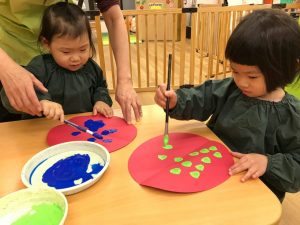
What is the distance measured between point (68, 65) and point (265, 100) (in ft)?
2.37

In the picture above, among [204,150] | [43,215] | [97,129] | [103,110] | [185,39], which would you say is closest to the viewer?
[43,215]

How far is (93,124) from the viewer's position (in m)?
0.92

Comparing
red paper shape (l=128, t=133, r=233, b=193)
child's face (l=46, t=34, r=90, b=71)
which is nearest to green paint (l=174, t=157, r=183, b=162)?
red paper shape (l=128, t=133, r=233, b=193)

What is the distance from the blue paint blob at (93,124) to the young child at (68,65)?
0.05 meters

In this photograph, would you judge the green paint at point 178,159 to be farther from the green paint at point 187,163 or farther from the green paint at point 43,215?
the green paint at point 43,215

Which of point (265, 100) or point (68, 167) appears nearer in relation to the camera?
point (68, 167)

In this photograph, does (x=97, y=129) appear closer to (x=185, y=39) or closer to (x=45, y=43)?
(x=45, y=43)

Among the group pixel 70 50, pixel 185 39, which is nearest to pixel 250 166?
pixel 70 50

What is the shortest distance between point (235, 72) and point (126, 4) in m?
5.22

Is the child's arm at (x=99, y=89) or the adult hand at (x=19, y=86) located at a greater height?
the adult hand at (x=19, y=86)

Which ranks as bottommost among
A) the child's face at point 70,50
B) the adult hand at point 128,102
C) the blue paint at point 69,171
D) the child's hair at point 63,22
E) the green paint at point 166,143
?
the blue paint at point 69,171

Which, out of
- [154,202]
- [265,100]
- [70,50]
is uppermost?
[70,50]

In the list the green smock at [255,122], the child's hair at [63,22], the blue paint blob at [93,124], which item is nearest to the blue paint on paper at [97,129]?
the blue paint blob at [93,124]

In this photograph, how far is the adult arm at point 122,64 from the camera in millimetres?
965
